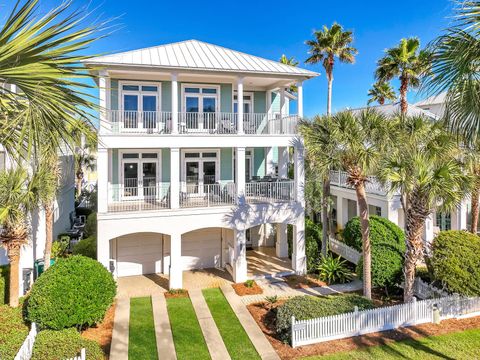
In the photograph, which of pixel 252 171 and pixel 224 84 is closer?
pixel 224 84

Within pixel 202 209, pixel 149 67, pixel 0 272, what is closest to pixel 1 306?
pixel 0 272

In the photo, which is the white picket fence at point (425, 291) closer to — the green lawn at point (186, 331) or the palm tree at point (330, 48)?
the green lawn at point (186, 331)

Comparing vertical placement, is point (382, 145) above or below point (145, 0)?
below

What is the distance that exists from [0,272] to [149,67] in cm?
999

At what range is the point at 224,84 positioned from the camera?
18.4 m

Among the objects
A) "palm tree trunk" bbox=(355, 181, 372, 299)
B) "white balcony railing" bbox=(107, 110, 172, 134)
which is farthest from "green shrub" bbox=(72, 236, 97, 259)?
"palm tree trunk" bbox=(355, 181, 372, 299)

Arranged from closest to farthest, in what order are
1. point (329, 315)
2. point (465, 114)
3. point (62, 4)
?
point (62, 4), point (465, 114), point (329, 315)

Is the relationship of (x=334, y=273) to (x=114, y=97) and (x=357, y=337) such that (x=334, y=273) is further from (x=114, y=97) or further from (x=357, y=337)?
(x=114, y=97)

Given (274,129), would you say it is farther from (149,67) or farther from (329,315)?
(329,315)

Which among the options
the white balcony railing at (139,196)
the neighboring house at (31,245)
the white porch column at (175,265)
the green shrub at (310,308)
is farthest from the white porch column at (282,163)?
the neighboring house at (31,245)

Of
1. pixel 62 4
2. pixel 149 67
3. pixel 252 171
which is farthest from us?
pixel 252 171

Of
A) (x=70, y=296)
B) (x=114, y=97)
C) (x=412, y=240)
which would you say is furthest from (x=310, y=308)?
(x=114, y=97)

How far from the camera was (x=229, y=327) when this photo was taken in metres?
11.8

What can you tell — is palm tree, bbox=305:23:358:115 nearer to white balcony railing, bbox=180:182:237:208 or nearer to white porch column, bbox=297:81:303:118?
white porch column, bbox=297:81:303:118
